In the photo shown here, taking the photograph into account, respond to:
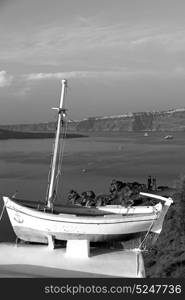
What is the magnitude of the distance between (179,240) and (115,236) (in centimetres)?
791

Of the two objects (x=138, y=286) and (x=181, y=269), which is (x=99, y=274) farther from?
(x=181, y=269)

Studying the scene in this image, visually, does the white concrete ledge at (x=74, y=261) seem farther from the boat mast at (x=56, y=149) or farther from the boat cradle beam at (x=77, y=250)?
the boat mast at (x=56, y=149)

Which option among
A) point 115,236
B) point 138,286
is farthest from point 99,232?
point 138,286

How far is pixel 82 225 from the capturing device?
7.37 metres

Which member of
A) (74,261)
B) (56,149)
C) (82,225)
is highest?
(56,149)

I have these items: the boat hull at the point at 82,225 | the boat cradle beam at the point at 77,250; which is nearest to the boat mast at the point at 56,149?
the boat hull at the point at 82,225

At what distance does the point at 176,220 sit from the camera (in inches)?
675

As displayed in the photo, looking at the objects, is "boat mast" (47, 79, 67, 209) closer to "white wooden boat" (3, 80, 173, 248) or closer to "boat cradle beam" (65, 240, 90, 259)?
"white wooden boat" (3, 80, 173, 248)

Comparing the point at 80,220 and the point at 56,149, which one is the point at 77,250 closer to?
the point at 80,220

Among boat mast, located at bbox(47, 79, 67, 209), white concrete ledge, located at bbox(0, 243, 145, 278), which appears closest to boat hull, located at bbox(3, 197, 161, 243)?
boat mast, located at bbox(47, 79, 67, 209)

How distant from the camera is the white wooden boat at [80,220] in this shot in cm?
738

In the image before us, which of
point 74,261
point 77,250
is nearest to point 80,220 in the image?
point 77,250

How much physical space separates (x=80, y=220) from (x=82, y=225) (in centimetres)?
9

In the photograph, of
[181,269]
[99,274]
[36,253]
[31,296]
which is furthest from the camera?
[181,269]
